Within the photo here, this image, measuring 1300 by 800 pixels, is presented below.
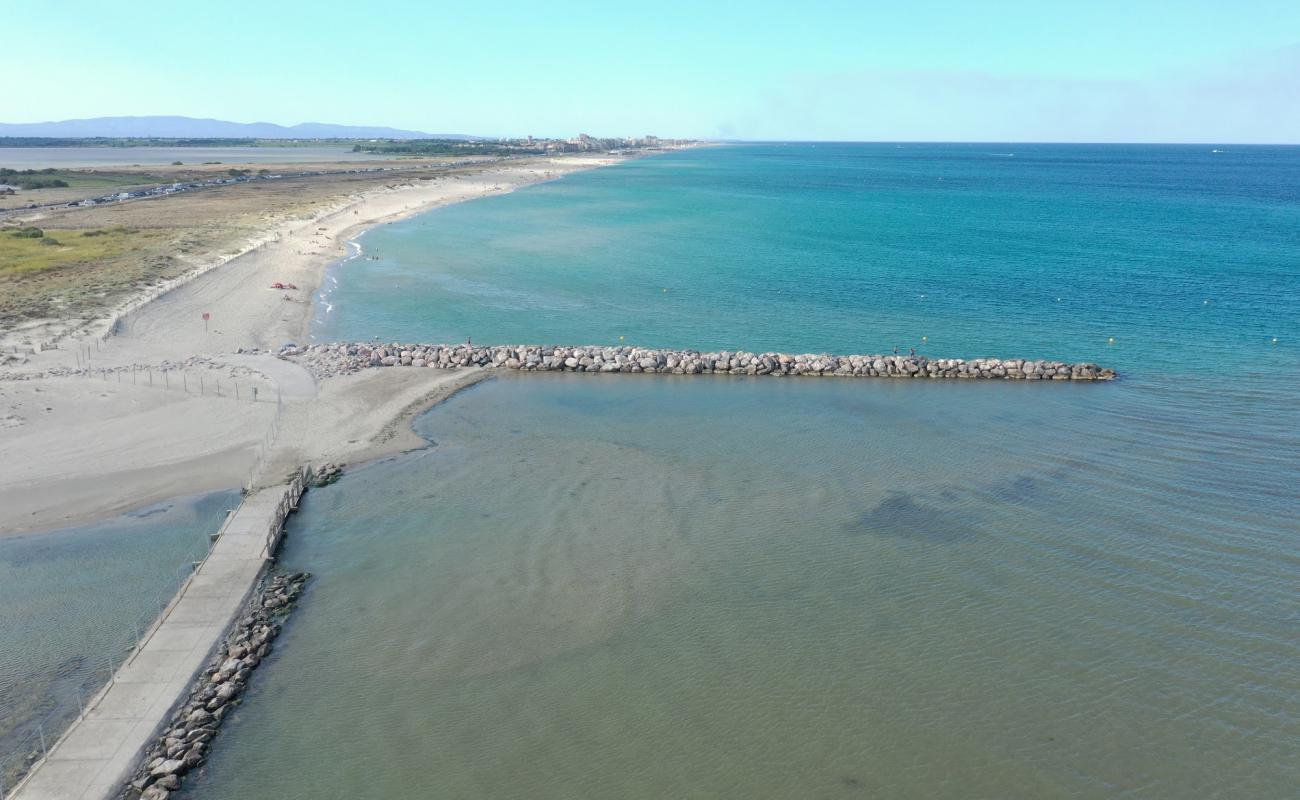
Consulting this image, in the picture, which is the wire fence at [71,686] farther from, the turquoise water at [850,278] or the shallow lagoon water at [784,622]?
the turquoise water at [850,278]

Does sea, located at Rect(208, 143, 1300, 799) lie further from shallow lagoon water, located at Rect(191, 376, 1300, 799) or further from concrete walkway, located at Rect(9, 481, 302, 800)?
concrete walkway, located at Rect(9, 481, 302, 800)

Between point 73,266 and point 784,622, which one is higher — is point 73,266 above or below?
above

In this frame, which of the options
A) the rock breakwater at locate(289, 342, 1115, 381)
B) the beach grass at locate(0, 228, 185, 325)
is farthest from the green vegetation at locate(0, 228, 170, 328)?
the rock breakwater at locate(289, 342, 1115, 381)

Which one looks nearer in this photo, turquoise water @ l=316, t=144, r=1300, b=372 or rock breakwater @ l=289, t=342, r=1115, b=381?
rock breakwater @ l=289, t=342, r=1115, b=381

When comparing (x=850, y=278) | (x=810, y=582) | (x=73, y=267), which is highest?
(x=850, y=278)

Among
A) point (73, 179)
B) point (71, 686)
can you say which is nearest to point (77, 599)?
point (71, 686)

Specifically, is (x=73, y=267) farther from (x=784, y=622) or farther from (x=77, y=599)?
(x=784, y=622)
